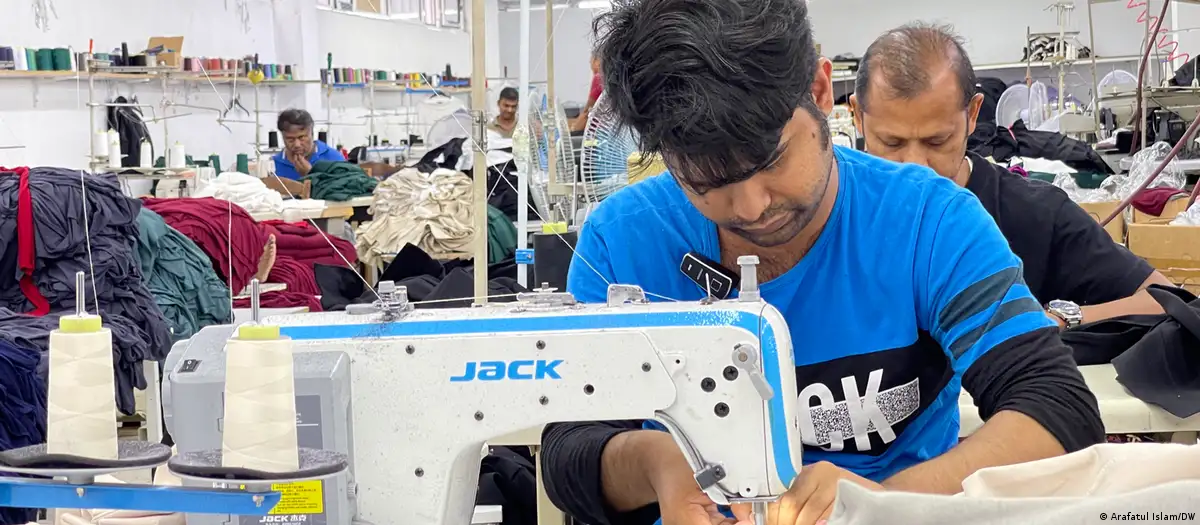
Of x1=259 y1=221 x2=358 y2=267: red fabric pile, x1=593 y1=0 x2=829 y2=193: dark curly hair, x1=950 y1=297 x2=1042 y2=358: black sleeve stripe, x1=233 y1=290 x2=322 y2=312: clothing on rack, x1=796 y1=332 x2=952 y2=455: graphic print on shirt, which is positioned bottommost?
x1=233 y1=290 x2=322 y2=312: clothing on rack

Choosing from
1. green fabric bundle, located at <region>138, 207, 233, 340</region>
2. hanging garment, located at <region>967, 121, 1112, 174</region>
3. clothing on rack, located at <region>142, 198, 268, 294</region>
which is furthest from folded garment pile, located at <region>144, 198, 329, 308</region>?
hanging garment, located at <region>967, 121, 1112, 174</region>

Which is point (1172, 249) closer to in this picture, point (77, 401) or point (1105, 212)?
point (1105, 212)

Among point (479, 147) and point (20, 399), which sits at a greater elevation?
point (479, 147)

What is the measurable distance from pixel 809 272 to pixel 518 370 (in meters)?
0.40

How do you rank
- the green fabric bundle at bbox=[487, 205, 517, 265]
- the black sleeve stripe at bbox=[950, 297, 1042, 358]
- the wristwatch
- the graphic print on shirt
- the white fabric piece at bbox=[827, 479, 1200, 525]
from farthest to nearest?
the green fabric bundle at bbox=[487, 205, 517, 265]
the wristwatch
the graphic print on shirt
the black sleeve stripe at bbox=[950, 297, 1042, 358]
the white fabric piece at bbox=[827, 479, 1200, 525]

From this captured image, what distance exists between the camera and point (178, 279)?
375 cm

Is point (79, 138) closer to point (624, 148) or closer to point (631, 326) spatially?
point (624, 148)

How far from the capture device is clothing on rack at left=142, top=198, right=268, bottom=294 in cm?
413

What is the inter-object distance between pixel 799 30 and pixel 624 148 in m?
1.50

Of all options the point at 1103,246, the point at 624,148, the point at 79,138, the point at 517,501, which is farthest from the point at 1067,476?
the point at 79,138

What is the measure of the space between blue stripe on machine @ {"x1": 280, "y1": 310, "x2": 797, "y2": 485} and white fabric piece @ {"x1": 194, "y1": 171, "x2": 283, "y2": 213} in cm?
428

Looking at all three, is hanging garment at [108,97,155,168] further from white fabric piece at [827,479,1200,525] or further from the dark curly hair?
white fabric piece at [827,479,1200,525]

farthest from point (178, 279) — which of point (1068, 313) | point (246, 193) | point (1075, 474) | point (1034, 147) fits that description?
point (1034, 147)

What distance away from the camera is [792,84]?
1.17 meters
